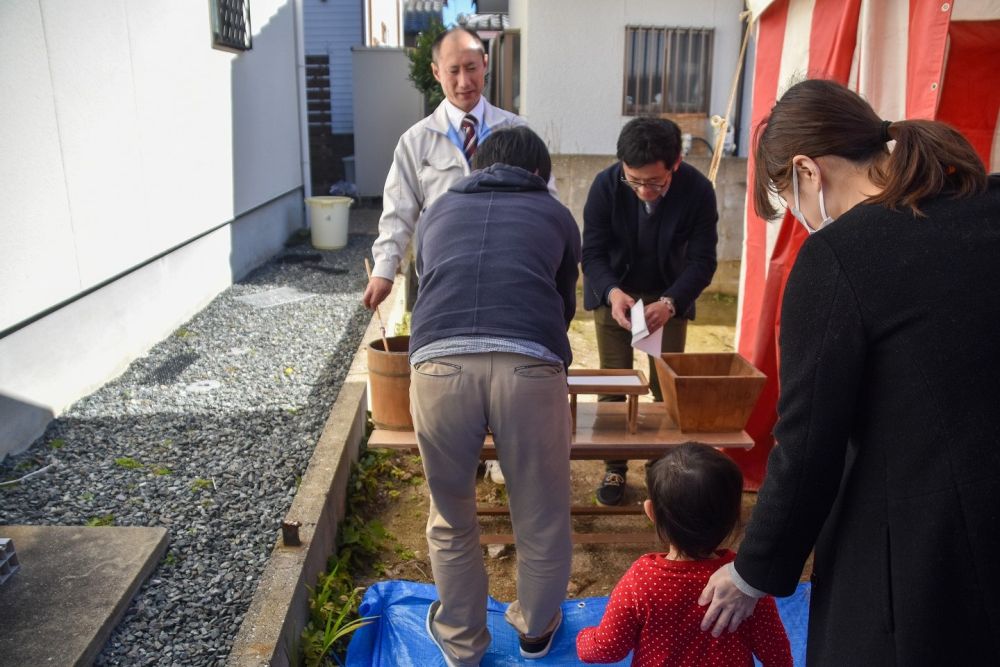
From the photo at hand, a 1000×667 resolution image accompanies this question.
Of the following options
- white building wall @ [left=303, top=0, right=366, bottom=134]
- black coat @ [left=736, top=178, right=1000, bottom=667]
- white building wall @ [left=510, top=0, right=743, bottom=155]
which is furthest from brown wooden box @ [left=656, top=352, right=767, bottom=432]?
white building wall @ [left=303, top=0, right=366, bottom=134]

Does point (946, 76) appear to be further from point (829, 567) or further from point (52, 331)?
point (52, 331)

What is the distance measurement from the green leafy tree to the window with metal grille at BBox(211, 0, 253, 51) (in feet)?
12.7

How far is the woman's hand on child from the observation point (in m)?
1.48

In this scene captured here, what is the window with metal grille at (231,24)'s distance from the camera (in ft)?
23.0

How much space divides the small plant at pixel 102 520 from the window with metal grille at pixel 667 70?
7117 millimetres

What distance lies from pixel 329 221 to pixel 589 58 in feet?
11.5

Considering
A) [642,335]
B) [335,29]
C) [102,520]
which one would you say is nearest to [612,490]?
[642,335]

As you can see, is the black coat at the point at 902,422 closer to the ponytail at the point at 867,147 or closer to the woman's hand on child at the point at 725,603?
the ponytail at the point at 867,147

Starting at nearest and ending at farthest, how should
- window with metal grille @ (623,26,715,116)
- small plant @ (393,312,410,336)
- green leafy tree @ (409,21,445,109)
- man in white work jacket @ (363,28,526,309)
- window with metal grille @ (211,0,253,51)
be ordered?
1. man in white work jacket @ (363,28,526,309)
2. small plant @ (393,312,410,336)
3. window with metal grille @ (211,0,253,51)
4. window with metal grille @ (623,26,715,116)
5. green leafy tree @ (409,21,445,109)

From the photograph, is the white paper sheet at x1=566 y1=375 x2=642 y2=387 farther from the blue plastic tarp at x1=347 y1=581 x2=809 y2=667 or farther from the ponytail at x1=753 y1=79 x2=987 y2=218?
the ponytail at x1=753 y1=79 x2=987 y2=218

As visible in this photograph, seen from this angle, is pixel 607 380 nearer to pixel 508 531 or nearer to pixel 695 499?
pixel 508 531

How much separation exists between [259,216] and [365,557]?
19.0 feet

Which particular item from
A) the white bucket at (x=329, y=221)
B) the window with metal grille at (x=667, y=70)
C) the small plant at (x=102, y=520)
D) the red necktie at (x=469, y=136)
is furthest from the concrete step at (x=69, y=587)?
the window with metal grille at (x=667, y=70)

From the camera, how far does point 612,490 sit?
377 cm
